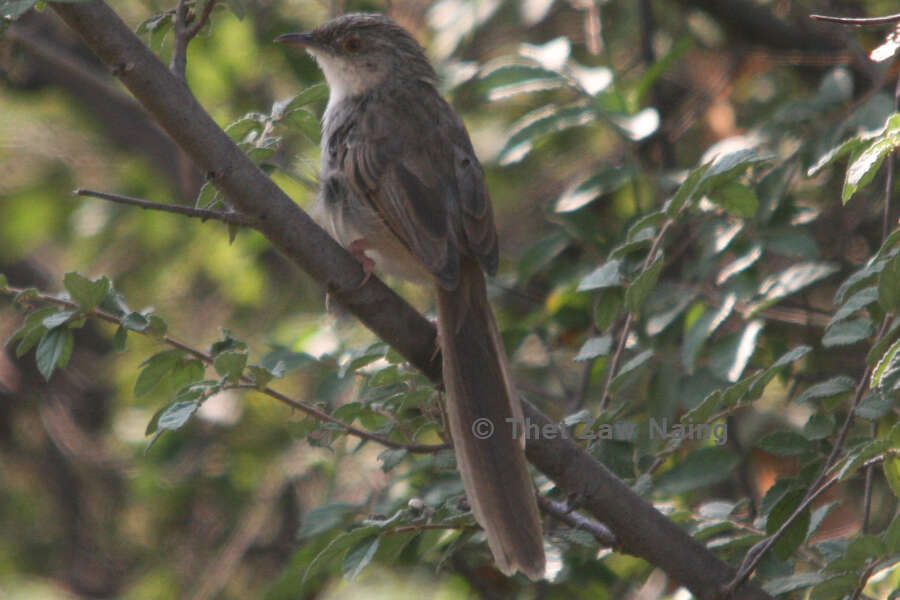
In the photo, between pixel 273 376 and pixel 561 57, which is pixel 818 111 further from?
pixel 273 376

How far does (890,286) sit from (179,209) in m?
1.83

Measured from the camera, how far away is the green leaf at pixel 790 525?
3057 mm

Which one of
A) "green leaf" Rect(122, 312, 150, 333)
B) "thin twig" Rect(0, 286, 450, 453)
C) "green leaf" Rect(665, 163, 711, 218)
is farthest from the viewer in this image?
"green leaf" Rect(665, 163, 711, 218)

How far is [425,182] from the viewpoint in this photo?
3.94m

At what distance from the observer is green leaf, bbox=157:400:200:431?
2.85m

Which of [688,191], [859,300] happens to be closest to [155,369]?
[688,191]

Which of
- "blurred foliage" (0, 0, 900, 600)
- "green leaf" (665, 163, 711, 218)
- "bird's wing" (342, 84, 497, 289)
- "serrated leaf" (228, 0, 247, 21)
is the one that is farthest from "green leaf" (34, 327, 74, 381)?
"green leaf" (665, 163, 711, 218)

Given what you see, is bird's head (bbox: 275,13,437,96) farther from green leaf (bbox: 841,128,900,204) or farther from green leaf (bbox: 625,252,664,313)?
green leaf (bbox: 841,128,900,204)

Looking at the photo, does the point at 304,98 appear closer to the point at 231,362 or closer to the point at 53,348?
the point at 231,362

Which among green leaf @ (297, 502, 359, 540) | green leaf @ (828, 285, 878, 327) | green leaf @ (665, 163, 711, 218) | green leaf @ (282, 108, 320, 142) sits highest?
green leaf @ (282, 108, 320, 142)

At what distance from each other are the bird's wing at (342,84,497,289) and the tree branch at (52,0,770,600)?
0.45 meters

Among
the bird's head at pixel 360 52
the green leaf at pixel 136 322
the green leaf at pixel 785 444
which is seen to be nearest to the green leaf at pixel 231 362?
the green leaf at pixel 136 322

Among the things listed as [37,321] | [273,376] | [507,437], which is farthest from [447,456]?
[37,321]

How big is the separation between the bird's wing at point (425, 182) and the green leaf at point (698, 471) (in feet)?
3.26
